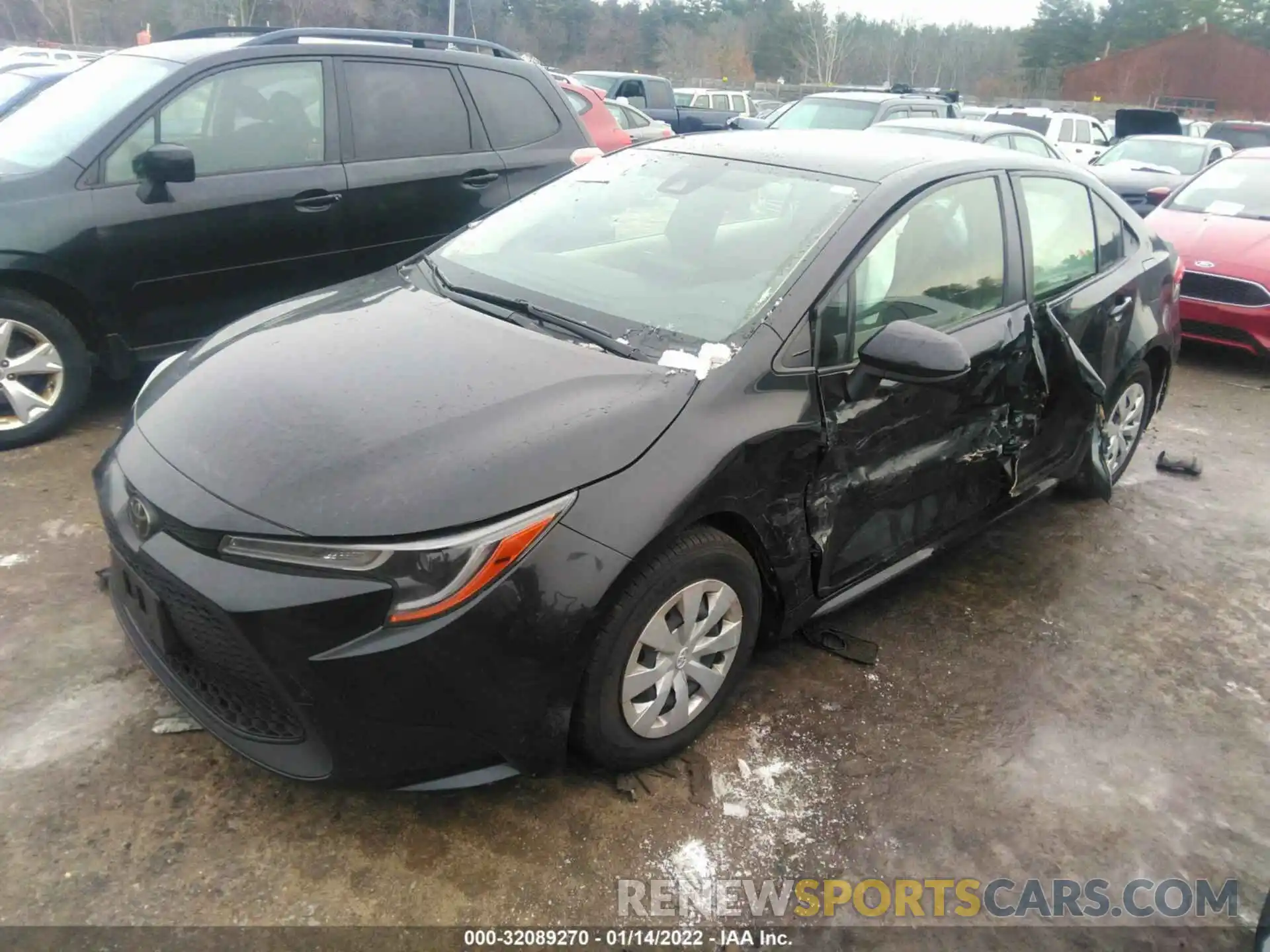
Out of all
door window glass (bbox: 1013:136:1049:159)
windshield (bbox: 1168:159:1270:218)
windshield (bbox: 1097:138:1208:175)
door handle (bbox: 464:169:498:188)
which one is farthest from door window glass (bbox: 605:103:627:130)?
door handle (bbox: 464:169:498:188)

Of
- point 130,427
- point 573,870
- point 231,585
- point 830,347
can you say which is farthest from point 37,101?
point 573,870

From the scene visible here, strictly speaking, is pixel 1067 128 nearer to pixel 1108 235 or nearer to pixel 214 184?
pixel 1108 235

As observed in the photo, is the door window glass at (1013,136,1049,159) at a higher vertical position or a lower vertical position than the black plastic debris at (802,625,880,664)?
higher

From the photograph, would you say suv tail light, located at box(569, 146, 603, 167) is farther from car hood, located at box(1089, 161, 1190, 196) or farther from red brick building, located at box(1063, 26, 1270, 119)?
red brick building, located at box(1063, 26, 1270, 119)

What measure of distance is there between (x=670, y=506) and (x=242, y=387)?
117 centimetres

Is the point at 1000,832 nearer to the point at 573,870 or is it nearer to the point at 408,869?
the point at 573,870

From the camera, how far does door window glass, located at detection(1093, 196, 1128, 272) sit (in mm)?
4008

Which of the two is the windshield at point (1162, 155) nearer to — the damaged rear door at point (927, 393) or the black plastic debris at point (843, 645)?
the damaged rear door at point (927, 393)

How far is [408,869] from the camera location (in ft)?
7.26

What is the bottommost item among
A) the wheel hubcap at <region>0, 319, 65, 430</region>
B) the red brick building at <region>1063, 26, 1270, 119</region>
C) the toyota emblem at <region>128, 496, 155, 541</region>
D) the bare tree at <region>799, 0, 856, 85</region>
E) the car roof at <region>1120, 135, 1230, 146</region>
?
the wheel hubcap at <region>0, 319, 65, 430</region>

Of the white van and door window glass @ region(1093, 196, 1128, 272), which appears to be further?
the white van

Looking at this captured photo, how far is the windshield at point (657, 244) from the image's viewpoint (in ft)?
8.83

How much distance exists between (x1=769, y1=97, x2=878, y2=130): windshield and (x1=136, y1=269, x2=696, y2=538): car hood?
9.94m

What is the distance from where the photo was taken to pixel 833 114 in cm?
1158
